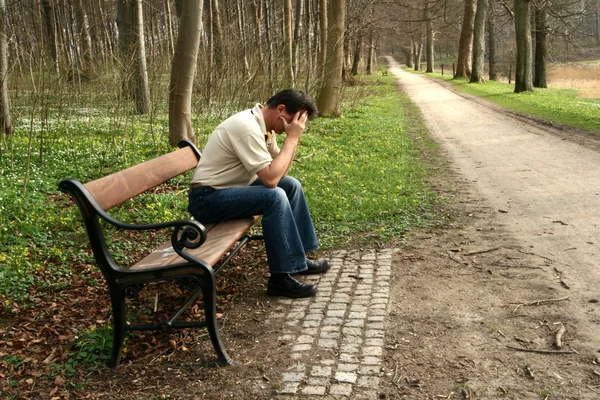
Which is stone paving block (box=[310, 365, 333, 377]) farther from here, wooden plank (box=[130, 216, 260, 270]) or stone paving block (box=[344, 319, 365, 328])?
wooden plank (box=[130, 216, 260, 270])

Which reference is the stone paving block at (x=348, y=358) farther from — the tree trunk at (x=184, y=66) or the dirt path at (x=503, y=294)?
the tree trunk at (x=184, y=66)

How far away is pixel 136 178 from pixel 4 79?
4840mm

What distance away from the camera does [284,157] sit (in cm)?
446

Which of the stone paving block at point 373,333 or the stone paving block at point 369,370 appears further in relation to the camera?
the stone paving block at point 373,333

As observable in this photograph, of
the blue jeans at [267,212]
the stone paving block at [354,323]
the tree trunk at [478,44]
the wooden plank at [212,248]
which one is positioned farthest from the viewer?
the tree trunk at [478,44]

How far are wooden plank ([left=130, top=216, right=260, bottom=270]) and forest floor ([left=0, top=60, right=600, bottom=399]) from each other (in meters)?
0.50

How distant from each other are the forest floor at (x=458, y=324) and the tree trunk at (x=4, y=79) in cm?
518

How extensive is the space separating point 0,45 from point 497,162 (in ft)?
24.6

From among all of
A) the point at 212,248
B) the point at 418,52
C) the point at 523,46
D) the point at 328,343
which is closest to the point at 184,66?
the point at 212,248

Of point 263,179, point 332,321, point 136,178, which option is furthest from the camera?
point 263,179

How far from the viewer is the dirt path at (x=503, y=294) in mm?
3229

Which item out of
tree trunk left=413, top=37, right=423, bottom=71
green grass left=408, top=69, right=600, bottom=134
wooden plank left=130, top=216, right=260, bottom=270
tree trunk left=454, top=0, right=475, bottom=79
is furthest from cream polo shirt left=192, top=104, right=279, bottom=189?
tree trunk left=413, top=37, right=423, bottom=71

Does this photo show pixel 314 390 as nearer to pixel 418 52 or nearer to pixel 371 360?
pixel 371 360

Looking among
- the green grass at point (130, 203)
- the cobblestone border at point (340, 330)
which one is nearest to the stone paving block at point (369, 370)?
the cobblestone border at point (340, 330)
